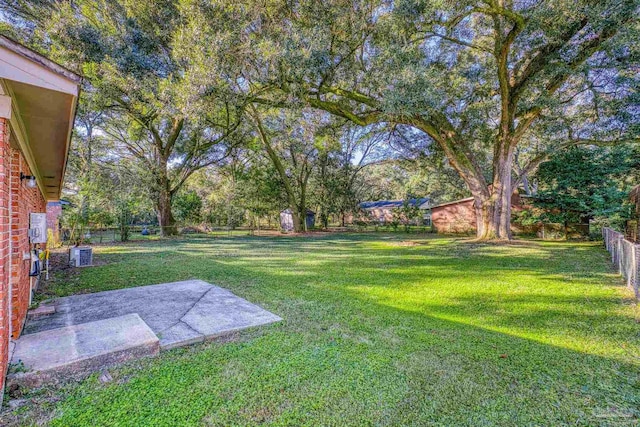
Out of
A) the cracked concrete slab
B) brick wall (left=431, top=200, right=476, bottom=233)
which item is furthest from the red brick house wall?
brick wall (left=431, top=200, right=476, bottom=233)

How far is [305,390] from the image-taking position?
2240 millimetres

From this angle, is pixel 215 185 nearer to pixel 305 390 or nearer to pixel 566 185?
pixel 566 185

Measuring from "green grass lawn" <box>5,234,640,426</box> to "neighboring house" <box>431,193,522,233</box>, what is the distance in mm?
14990

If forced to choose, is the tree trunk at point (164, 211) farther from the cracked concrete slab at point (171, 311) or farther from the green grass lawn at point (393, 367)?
the cracked concrete slab at point (171, 311)

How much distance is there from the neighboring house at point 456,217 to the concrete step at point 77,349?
1998cm

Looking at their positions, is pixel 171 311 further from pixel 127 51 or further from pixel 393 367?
pixel 127 51

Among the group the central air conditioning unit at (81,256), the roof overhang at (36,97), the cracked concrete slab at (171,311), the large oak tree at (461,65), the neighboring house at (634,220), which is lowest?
the cracked concrete slab at (171,311)

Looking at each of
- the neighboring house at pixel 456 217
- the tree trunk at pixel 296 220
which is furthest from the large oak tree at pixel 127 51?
the neighboring house at pixel 456 217

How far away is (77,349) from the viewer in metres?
2.64

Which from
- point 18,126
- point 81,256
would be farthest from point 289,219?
point 18,126

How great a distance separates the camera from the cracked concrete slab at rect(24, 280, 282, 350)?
10.6ft

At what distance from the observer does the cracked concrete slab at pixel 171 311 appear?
127 inches

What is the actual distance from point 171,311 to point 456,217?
1991 cm

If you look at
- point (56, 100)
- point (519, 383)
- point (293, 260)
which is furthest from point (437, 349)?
point (293, 260)
